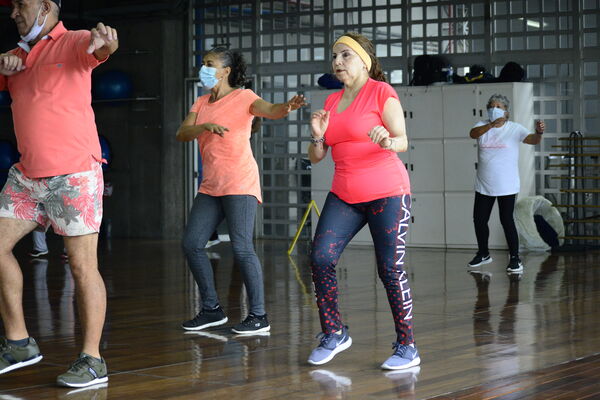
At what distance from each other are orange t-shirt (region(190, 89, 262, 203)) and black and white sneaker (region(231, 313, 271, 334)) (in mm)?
651

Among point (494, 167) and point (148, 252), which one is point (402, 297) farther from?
point (148, 252)

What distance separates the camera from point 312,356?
477 centimetres

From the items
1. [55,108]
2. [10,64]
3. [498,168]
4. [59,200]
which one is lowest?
[59,200]

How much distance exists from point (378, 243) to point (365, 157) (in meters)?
0.38

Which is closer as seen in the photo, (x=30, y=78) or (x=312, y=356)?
(x=30, y=78)

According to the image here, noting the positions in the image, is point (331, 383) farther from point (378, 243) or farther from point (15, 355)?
point (15, 355)

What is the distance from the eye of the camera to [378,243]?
185 inches

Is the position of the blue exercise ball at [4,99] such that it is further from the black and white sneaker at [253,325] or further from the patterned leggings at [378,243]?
the patterned leggings at [378,243]

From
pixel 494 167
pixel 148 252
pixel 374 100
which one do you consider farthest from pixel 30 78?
pixel 148 252

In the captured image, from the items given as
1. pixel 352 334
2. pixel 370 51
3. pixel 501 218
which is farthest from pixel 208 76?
pixel 501 218

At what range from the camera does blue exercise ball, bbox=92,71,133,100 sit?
48.5ft

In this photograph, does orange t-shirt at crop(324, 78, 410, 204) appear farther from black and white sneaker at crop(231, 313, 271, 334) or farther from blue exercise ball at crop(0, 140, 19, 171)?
blue exercise ball at crop(0, 140, 19, 171)

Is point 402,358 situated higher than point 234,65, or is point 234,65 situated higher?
point 234,65

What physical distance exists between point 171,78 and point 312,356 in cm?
1075
